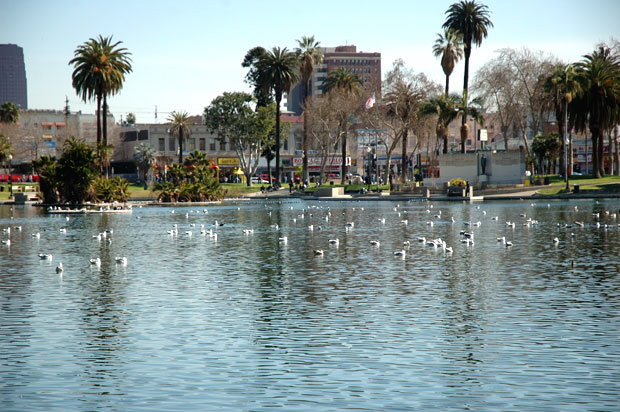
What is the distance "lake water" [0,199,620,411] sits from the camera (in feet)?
36.6

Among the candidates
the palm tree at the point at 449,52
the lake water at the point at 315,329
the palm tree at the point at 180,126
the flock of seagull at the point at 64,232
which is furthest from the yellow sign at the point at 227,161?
the lake water at the point at 315,329

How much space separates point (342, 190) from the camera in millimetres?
88688

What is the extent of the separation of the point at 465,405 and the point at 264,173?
5540 inches

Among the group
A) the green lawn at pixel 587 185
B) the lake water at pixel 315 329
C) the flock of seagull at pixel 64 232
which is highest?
the green lawn at pixel 587 185

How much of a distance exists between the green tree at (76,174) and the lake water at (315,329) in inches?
1484

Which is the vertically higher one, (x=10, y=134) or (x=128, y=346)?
(x=10, y=134)

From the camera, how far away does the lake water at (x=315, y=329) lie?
11.2 m

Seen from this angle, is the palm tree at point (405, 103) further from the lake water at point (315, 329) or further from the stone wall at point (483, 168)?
the lake water at point (315, 329)

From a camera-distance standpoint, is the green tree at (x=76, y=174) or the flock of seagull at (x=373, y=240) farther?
the green tree at (x=76, y=174)

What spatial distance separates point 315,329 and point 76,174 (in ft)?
187

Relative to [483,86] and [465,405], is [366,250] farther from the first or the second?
[483,86]

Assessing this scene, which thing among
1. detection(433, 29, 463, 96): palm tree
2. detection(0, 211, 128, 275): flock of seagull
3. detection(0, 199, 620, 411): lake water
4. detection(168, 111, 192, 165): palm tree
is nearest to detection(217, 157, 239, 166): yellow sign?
detection(168, 111, 192, 165): palm tree

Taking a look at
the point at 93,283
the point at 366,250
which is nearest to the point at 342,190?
the point at 366,250

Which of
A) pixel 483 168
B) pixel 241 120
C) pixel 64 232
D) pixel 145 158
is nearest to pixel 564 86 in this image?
pixel 483 168
